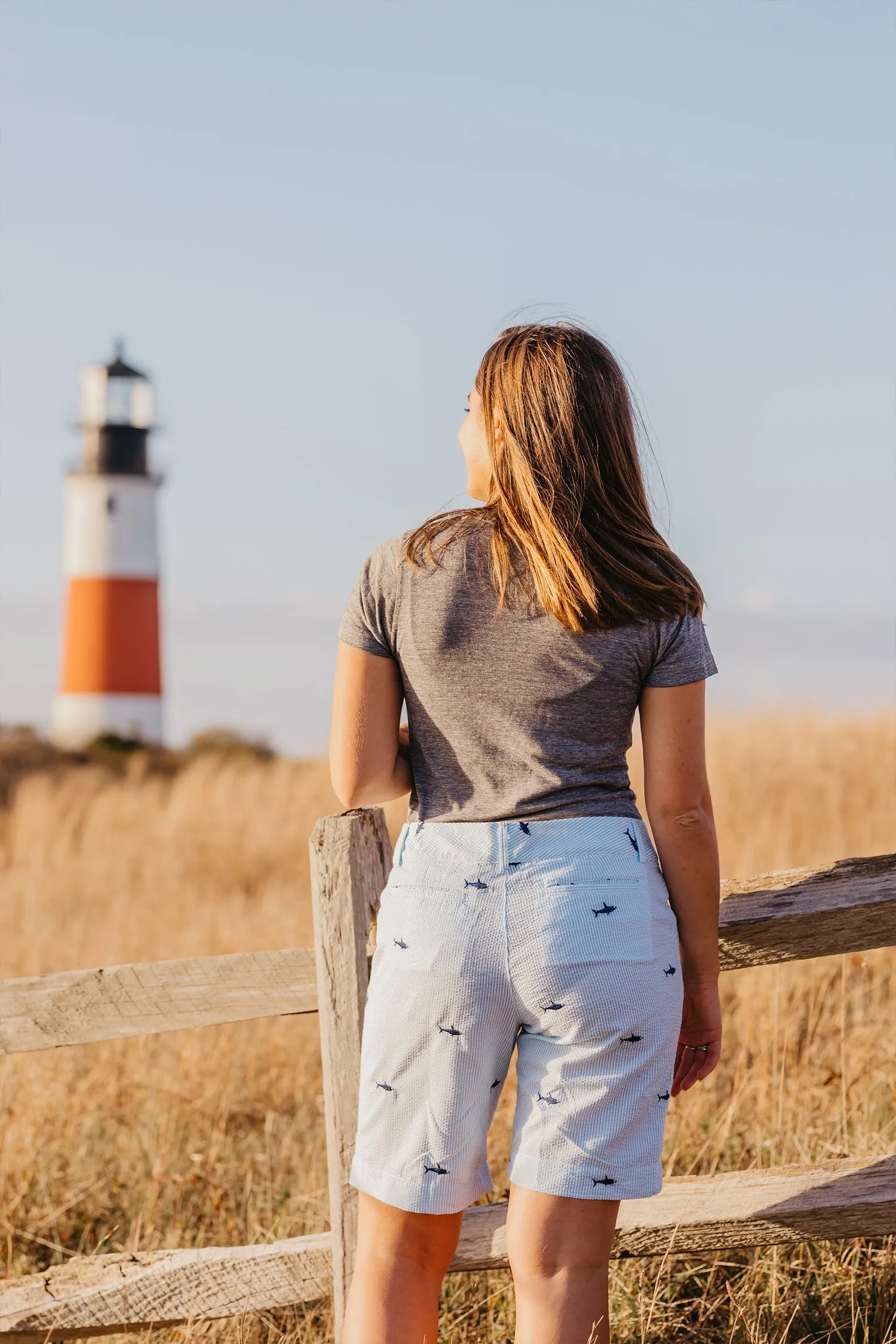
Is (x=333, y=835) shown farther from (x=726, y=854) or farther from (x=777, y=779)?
(x=777, y=779)

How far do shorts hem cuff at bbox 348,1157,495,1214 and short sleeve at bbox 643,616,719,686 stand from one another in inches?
33.1

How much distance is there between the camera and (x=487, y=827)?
1.84 meters

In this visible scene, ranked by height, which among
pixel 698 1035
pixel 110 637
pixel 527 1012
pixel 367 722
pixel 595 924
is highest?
pixel 110 637

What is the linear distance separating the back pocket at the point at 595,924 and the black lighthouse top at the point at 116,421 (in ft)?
82.4

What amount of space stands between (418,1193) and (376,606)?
91cm

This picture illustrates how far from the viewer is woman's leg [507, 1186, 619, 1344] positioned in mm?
1822

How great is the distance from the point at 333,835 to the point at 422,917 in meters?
0.66

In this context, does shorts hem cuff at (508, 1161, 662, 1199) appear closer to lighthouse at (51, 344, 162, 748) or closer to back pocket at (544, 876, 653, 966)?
back pocket at (544, 876, 653, 966)

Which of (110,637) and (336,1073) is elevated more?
(110,637)

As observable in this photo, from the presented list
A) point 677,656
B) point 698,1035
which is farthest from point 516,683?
point 698,1035

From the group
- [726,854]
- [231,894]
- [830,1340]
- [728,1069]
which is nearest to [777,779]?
[726,854]

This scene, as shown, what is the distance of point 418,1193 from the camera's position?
186cm

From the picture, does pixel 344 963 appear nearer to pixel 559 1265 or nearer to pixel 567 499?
pixel 559 1265

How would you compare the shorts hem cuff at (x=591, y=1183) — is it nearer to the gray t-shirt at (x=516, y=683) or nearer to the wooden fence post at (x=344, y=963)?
the gray t-shirt at (x=516, y=683)
